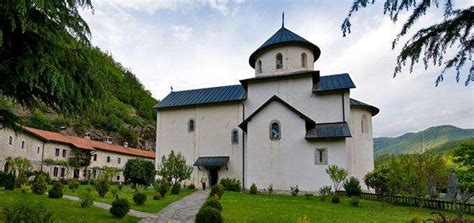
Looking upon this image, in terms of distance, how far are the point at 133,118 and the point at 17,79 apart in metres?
64.2

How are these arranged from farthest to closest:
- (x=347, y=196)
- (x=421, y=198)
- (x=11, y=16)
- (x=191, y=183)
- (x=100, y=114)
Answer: (x=191, y=183) → (x=347, y=196) → (x=421, y=198) → (x=100, y=114) → (x=11, y=16)

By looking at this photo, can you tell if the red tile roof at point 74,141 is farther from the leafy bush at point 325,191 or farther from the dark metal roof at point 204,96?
the leafy bush at point 325,191

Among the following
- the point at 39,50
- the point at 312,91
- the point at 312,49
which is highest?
the point at 312,49

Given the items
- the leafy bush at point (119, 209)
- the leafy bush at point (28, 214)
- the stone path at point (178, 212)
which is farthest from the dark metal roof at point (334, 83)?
the leafy bush at point (28, 214)

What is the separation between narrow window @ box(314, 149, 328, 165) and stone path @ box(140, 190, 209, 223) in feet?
28.3

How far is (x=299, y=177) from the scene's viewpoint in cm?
2352

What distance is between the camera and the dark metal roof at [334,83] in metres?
25.3

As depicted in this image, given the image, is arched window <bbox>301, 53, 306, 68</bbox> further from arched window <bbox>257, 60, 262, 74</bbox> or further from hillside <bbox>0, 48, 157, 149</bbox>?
hillside <bbox>0, 48, 157, 149</bbox>


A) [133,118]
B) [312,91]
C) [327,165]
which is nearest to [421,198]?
[327,165]

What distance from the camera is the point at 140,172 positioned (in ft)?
101

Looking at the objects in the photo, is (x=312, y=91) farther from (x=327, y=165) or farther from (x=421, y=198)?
(x=421, y=198)

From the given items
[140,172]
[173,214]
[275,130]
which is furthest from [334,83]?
[140,172]

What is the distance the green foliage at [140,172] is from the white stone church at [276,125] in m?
1.83

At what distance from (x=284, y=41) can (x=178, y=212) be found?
16535mm
